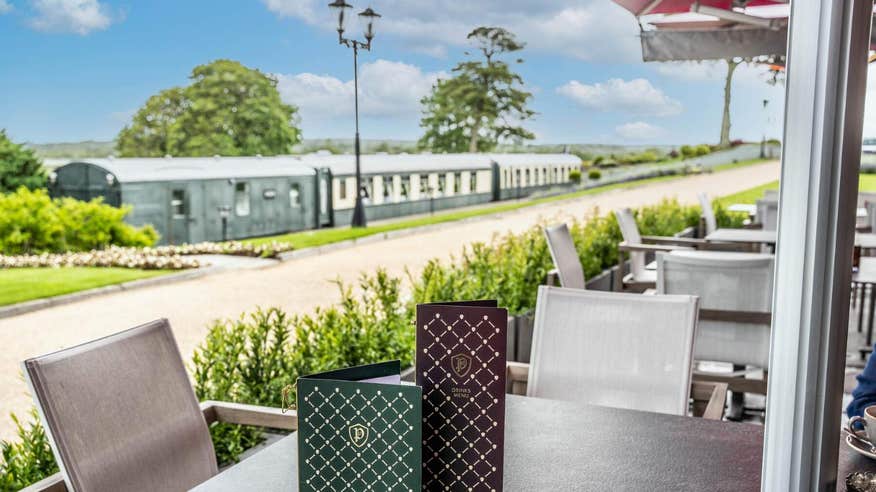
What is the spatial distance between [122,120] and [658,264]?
6.65 meters

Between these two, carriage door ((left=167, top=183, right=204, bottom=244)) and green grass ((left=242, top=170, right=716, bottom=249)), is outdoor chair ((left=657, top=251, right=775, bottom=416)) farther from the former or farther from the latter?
carriage door ((left=167, top=183, right=204, bottom=244))

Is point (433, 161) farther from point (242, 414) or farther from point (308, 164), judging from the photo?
point (242, 414)

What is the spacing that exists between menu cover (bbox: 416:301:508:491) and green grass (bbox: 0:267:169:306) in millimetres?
5182

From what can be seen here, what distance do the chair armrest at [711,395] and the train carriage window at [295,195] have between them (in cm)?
766

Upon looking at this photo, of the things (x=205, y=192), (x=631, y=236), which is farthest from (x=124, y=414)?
(x=205, y=192)

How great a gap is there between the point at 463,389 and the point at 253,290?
20.1ft

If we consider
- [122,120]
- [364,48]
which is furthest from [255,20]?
[364,48]

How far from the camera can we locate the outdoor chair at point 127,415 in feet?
4.00

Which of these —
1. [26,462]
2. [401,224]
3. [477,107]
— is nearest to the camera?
[26,462]

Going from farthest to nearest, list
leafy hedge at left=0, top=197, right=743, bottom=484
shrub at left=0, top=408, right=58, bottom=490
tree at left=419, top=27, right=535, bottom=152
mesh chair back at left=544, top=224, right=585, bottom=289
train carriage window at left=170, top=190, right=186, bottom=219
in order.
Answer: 1. train carriage window at left=170, top=190, right=186, bottom=219
2. tree at left=419, top=27, right=535, bottom=152
3. mesh chair back at left=544, top=224, right=585, bottom=289
4. leafy hedge at left=0, top=197, right=743, bottom=484
5. shrub at left=0, top=408, right=58, bottom=490

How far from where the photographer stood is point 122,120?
7977 mm

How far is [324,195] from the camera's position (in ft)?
30.5

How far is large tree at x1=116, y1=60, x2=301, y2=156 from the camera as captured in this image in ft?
26.5

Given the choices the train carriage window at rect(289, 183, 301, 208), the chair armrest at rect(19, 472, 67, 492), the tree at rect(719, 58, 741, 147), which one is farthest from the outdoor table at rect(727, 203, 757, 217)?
the chair armrest at rect(19, 472, 67, 492)
